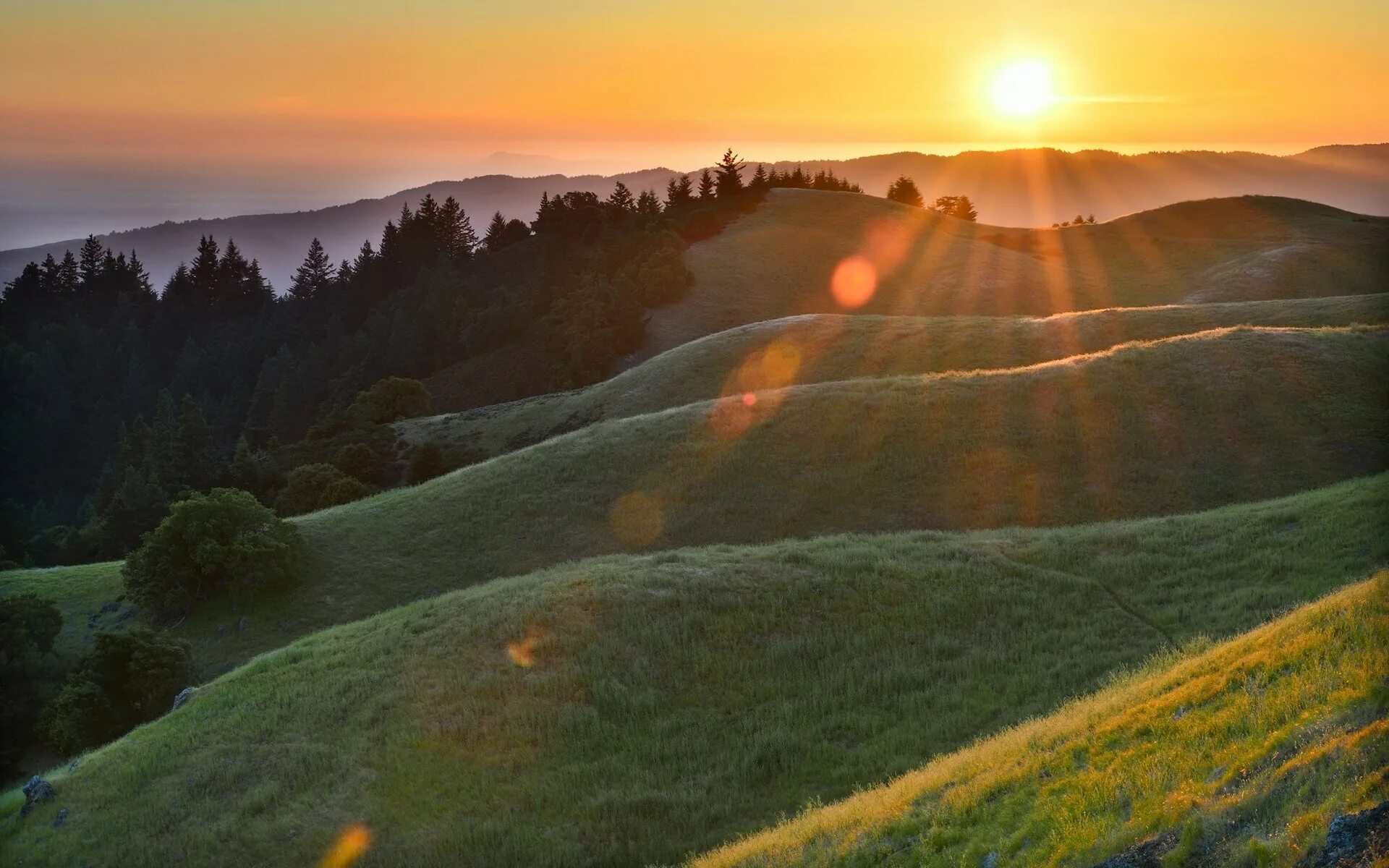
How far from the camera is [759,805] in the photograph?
17391 millimetres

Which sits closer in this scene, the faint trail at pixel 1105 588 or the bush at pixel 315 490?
the faint trail at pixel 1105 588

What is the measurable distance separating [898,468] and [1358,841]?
114 ft

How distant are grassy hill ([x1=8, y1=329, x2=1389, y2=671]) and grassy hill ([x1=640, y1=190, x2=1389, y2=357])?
5284 centimetres

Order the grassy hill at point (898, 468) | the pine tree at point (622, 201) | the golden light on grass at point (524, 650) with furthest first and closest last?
the pine tree at point (622, 201), the grassy hill at point (898, 468), the golden light on grass at point (524, 650)

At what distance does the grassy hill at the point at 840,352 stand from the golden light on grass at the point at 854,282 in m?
32.7

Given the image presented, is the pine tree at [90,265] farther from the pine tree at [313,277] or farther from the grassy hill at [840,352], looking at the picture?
the grassy hill at [840,352]

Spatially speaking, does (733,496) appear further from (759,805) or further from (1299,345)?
(1299,345)

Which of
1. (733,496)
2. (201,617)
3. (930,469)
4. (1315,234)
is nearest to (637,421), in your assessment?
(733,496)

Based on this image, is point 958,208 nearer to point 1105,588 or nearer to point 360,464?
point 360,464

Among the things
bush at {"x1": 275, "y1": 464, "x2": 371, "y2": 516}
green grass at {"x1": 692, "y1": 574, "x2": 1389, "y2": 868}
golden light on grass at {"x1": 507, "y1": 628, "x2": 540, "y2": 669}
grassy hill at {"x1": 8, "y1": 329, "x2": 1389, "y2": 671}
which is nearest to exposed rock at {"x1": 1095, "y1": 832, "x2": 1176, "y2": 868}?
green grass at {"x1": 692, "y1": 574, "x2": 1389, "y2": 868}

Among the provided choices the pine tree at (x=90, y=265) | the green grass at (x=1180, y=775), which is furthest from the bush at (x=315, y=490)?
the pine tree at (x=90, y=265)

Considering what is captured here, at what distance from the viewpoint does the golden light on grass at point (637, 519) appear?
40688mm

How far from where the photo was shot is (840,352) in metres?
70.1

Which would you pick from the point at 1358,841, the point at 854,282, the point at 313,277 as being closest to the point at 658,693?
the point at 1358,841
